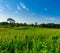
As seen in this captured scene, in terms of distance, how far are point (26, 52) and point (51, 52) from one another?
0.99 m

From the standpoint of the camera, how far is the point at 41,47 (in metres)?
6.25

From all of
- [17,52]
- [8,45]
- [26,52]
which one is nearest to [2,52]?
[17,52]

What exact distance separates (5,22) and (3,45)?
7040cm

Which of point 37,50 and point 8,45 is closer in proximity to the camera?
point 37,50

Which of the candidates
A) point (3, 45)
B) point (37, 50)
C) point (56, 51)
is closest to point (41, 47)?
point (37, 50)

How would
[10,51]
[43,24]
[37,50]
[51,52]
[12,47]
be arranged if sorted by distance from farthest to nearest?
[43,24] → [12,47] → [10,51] → [37,50] → [51,52]

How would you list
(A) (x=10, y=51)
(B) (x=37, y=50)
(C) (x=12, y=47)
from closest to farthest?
(B) (x=37, y=50)
(A) (x=10, y=51)
(C) (x=12, y=47)

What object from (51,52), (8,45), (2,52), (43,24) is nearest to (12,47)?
(8,45)

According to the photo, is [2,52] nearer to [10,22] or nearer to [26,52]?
[26,52]

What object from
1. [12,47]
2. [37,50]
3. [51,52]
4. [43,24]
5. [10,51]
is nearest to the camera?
[51,52]

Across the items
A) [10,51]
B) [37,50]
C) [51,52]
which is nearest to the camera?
[51,52]

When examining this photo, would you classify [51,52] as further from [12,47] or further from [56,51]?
[12,47]

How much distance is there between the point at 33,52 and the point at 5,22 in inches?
2833

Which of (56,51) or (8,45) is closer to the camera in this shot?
(56,51)
